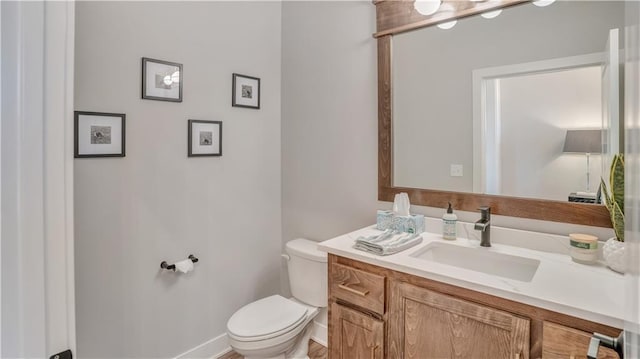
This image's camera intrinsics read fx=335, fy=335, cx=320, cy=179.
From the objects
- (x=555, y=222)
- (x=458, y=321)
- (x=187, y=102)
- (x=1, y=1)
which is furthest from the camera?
(x=187, y=102)

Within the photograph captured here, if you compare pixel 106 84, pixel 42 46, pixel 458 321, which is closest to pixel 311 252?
pixel 458 321

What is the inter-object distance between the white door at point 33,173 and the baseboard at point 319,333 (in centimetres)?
179

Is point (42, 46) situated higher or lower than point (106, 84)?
lower

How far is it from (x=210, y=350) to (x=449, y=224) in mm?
1645

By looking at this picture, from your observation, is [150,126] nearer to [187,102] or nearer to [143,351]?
[187,102]

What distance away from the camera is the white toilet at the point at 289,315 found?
1.66m

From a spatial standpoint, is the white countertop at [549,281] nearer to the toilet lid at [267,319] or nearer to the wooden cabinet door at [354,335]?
the wooden cabinet door at [354,335]

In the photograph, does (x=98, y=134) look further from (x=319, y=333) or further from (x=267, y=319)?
(x=319, y=333)

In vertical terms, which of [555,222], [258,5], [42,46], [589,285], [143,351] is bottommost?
[143,351]

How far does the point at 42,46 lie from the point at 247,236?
185cm

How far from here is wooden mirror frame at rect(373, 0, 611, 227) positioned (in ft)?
4.43

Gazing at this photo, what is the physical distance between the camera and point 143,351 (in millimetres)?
1822

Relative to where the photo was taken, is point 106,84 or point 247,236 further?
point 247,236

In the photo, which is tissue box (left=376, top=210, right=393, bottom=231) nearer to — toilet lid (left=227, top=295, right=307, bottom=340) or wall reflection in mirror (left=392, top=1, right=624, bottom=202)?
wall reflection in mirror (left=392, top=1, right=624, bottom=202)
